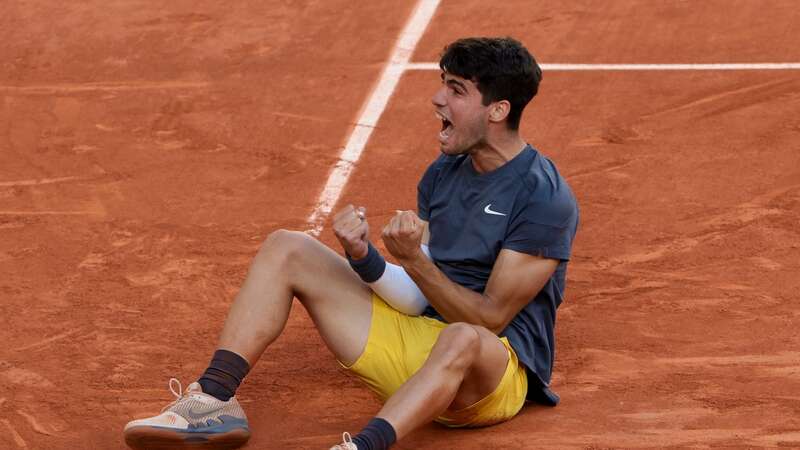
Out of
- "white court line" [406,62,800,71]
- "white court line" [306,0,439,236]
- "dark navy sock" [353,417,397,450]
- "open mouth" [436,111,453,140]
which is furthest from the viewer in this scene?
"white court line" [406,62,800,71]

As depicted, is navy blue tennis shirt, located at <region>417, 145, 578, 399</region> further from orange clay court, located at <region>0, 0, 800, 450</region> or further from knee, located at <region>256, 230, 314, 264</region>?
knee, located at <region>256, 230, 314, 264</region>

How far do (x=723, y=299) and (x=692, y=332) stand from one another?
0.41 metres

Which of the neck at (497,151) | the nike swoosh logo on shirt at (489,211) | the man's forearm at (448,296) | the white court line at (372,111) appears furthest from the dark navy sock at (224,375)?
the white court line at (372,111)

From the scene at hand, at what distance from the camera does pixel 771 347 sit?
6.19 m

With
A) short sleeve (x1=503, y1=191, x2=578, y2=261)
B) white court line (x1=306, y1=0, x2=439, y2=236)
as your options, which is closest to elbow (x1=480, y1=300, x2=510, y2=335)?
short sleeve (x1=503, y1=191, x2=578, y2=261)

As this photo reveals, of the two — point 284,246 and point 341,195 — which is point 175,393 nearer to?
point 284,246

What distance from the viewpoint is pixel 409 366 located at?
18.0 ft

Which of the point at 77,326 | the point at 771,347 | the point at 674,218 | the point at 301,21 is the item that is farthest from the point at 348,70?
the point at 771,347

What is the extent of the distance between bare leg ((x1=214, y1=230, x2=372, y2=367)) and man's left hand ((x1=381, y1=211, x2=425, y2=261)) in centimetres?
43

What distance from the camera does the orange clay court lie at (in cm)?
585

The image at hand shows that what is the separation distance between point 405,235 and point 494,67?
0.80 m

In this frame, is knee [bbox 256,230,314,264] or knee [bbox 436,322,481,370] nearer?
knee [bbox 436,322,481,370]

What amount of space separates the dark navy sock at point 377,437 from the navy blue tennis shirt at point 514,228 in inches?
28.4

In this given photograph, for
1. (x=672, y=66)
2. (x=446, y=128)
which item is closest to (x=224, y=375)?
(x=446, y=128)
